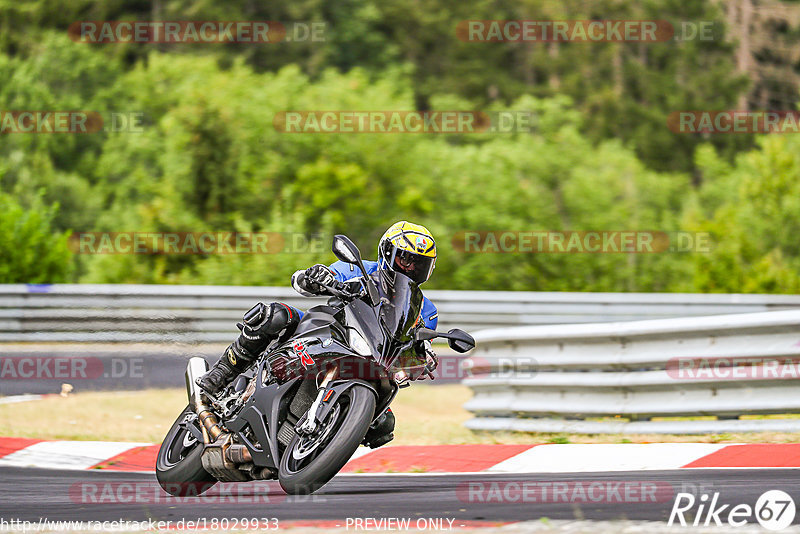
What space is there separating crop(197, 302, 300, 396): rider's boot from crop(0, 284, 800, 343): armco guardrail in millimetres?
6098

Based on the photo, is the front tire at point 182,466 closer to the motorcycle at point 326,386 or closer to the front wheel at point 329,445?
the motorcycle at point 326,386

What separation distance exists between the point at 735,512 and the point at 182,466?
321 centimetres

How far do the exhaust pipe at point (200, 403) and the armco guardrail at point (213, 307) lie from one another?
5761mm

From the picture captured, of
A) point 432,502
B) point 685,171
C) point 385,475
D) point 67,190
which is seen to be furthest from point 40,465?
point 685,171

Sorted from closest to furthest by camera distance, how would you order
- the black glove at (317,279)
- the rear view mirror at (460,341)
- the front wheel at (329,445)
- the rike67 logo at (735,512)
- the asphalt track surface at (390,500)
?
1. the rike67 logo at (735,512)
2. the asphalt track surface at (390,500)
3. the front wheel at (329,445)
4. the black glove at (317,279)
5. the rear view mirror at (460,341)

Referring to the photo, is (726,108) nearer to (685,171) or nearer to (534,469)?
(685,171)

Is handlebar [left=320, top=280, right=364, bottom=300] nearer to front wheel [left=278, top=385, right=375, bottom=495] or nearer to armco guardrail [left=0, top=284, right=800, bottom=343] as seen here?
front wheel [left=278, top=385, right=375, bottom=495]

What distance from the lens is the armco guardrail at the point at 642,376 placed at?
26.7 ft

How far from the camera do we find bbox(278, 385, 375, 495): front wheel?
571 centimetres

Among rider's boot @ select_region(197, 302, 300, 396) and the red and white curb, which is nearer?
rider's boot @ select_region(197, 302, 300, 396)

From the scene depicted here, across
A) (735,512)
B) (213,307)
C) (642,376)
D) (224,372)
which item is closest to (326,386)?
(224,372)

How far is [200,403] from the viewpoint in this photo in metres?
6.75

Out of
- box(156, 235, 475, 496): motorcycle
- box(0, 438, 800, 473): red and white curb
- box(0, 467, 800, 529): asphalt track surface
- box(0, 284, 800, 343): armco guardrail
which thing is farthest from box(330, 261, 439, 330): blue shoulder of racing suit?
box(0, 284, 800, 343): armco guardrail

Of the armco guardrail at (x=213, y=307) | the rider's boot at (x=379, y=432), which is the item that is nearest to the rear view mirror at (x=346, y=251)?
the rider's boot at (x=379, y=432)
